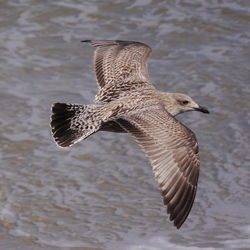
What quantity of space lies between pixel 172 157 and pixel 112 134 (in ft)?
7.54

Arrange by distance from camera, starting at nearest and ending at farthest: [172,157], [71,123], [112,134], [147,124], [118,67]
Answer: [172,157] → [147,124] → [71,123] → [118,67] → [112,134]

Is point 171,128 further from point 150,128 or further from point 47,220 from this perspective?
point 47,220

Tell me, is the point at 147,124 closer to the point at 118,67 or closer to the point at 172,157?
the point at 172,157

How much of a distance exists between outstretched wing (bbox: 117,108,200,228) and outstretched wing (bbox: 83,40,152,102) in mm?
886

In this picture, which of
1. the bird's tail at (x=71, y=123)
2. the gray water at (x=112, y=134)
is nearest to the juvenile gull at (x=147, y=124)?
the bird's tail at (x=71, y=123)

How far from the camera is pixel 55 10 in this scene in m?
10.9

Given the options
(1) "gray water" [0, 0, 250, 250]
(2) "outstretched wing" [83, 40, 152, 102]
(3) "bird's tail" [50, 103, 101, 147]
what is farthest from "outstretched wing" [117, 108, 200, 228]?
(2) "outstretched wing" [83, 40, 152, 102]

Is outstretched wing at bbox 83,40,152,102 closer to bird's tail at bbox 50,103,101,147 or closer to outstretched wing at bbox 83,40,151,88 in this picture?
outstretched wing at bbox 83,40,151,88

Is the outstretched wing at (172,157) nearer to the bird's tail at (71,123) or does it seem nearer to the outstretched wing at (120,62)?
the bird's tail at (71,123)

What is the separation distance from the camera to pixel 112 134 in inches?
324

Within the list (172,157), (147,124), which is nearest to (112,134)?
(147,124)

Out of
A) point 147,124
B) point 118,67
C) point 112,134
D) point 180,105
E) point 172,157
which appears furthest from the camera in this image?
point 112,134

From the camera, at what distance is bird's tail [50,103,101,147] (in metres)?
6.29

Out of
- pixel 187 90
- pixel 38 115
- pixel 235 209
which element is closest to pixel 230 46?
pixel 187 90
